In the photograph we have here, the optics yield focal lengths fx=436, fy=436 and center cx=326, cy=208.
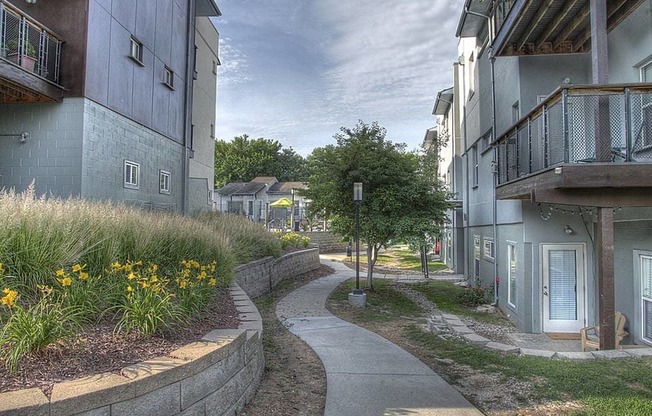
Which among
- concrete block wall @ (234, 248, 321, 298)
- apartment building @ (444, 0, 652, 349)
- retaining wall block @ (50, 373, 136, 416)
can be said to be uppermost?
apartment building @ (444, 0, 652, 349)

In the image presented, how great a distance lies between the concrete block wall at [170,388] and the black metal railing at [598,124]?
492 cm

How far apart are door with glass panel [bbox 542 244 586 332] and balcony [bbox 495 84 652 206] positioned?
94.1 inches

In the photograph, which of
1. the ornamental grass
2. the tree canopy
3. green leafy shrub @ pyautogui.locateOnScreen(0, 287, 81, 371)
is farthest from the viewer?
the tree canopy

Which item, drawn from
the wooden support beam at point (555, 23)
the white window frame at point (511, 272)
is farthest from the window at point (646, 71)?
the white window frame at point (511, 272)

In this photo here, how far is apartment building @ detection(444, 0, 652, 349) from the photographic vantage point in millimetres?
5988

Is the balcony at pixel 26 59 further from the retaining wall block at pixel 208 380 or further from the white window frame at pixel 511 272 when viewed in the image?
the white window frame at pixel 511 272

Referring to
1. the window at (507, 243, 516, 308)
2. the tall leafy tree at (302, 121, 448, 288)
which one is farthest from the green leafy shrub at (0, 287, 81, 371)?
the tall leafy tree at (302, 121, 448, 288)

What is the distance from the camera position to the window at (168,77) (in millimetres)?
12627

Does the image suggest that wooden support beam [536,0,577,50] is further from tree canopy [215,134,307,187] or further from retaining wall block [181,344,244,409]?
tree canopy [215,134,307,187]

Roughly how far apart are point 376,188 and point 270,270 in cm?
387

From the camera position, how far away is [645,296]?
7.00 meters

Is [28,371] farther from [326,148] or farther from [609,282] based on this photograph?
[326,148]

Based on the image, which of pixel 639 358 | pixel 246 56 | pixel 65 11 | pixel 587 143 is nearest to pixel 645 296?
pixel 639 358

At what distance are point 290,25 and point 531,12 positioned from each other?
7989 mm
